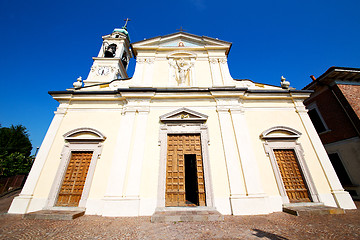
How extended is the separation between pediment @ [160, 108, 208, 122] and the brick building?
9054 millimetres

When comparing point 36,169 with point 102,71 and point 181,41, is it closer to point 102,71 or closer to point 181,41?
point 181,41

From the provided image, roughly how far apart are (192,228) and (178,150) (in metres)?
3.15

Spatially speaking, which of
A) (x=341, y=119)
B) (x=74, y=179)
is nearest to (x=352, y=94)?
(x=341, y=119)

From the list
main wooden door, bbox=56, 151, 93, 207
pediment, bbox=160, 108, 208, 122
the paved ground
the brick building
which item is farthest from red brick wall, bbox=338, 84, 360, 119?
main wooden door, bbox=56, 151, 93, 207

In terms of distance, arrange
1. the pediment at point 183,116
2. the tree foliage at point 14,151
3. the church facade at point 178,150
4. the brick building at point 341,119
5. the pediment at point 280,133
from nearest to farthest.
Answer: the church facade at point 178,150 < the pediment at point 280,133 < the pediment at point 183,116 < the brick building at point 341,119 < the tree foliage at point 14,151

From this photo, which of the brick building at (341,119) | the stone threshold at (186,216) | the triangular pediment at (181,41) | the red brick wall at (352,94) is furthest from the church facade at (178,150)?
the red brick wall at (352,94)

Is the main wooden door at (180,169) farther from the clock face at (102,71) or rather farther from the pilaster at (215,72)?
the clock face at (102,71)

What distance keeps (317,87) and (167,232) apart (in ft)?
44.0

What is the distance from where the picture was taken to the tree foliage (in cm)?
1447

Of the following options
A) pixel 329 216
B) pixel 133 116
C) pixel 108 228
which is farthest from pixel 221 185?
pixel 133 116

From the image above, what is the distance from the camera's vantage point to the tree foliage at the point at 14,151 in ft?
47.5

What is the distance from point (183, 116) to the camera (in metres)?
7.23

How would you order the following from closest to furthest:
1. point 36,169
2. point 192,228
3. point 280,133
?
point 192,228 < point 36,169 < point 280,133

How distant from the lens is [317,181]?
6.16 meters
